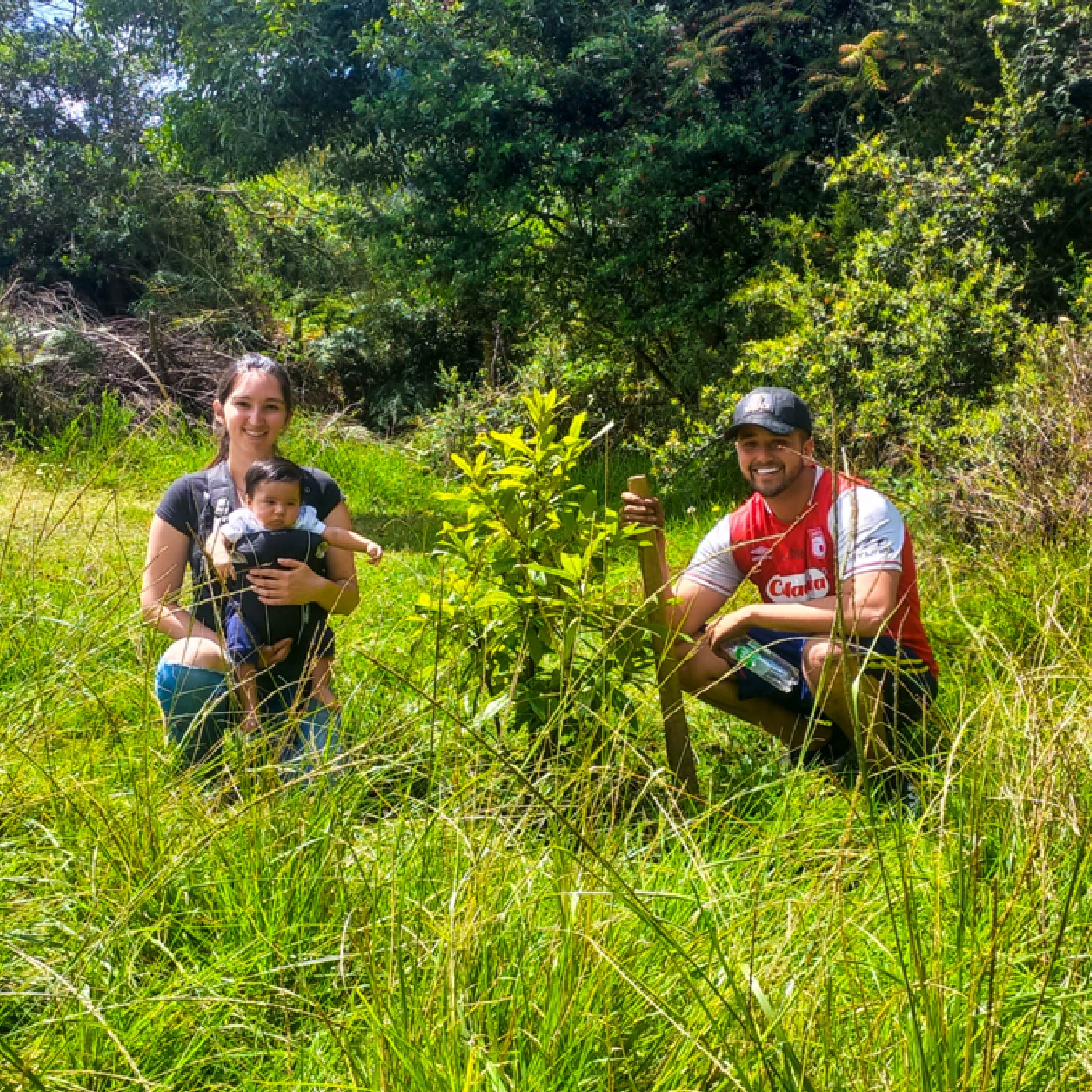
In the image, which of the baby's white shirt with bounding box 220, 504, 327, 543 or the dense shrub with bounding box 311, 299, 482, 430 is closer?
the baby's white shirt with bounding box 220, 504, 327, 543

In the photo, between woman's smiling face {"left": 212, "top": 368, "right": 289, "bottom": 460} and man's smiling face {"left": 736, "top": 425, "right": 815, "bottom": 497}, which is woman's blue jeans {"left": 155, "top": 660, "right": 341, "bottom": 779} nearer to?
woman's smiling face {"left": 212, "top": 368, "right": 289, "bottom": 460}

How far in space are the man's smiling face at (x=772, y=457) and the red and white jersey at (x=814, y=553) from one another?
99mm

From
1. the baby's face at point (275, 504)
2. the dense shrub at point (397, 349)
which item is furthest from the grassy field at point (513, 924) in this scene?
the dense shrub at point (397, 349)

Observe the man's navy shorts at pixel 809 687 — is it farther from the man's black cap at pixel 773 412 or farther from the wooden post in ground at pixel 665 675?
the man's black cap at pixel 773 412

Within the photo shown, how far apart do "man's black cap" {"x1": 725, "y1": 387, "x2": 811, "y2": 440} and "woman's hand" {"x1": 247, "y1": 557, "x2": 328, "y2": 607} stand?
1343mm

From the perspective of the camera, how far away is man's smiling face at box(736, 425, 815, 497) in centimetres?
311

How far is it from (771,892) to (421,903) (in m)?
0.73

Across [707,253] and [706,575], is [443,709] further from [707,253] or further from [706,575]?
[707,253]

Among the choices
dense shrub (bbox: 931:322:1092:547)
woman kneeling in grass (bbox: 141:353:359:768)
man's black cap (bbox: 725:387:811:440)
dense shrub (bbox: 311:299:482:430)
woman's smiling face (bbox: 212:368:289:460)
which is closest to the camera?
woman kneeling in grass (bbox: 141:353:359:768)

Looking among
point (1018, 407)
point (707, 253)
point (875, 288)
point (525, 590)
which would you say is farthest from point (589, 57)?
point (525, 590)

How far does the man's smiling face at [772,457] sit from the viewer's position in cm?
311

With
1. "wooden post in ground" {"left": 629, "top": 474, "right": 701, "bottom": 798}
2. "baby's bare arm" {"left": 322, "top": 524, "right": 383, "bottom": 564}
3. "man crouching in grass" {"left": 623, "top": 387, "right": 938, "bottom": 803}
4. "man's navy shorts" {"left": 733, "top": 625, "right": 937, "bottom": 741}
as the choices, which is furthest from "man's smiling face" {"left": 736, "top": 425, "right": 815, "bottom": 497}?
"baby's bare arm" {"left": 322, "top": 524, "right": 383, "bottom": 564}

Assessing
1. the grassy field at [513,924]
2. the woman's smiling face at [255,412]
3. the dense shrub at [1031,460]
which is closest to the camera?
the grassy field at [513,924]

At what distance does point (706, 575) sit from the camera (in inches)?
131
